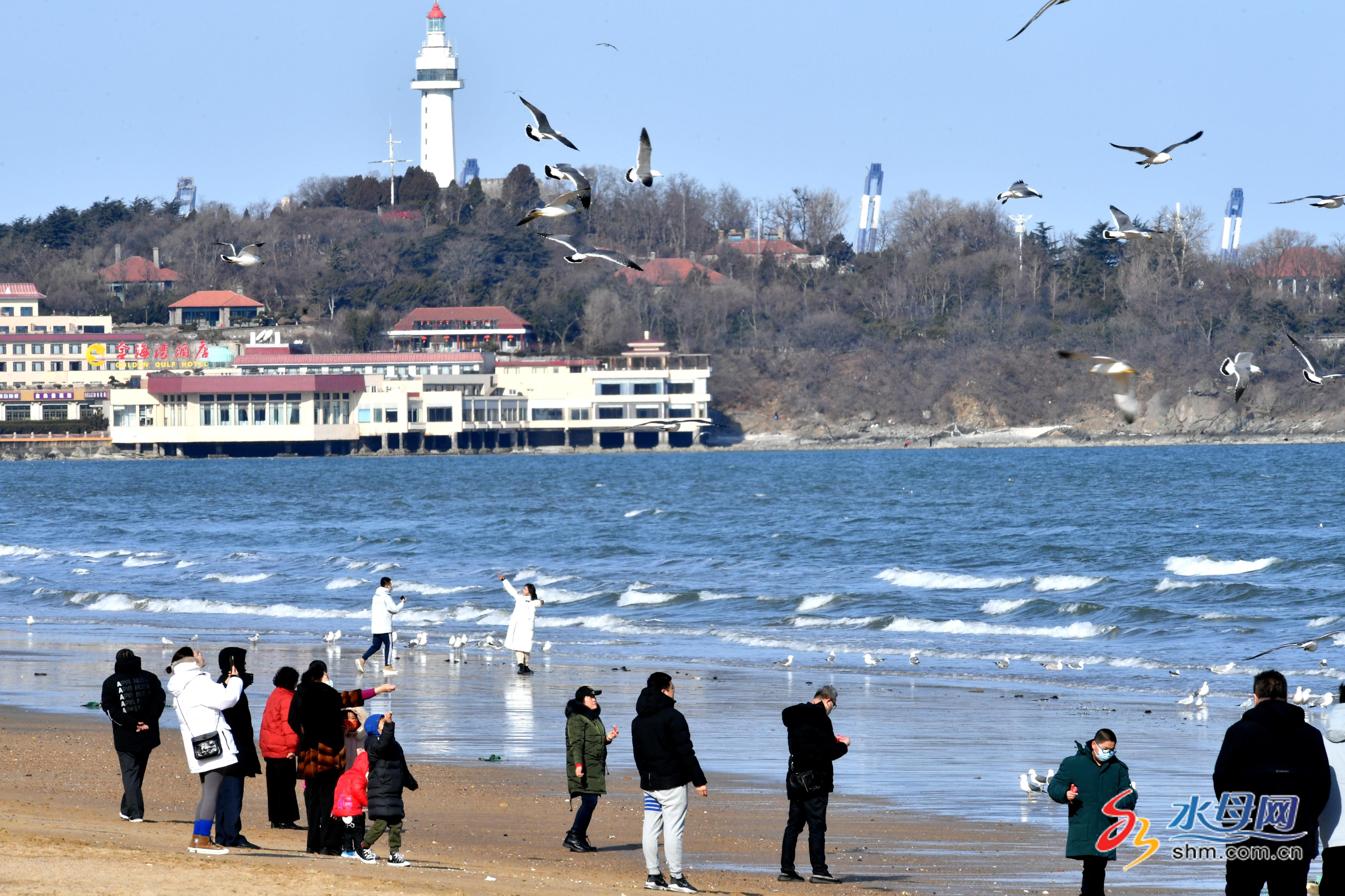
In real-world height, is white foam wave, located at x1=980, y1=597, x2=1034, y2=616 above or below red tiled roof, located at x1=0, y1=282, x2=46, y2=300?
below

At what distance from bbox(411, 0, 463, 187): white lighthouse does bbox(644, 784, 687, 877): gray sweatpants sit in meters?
155

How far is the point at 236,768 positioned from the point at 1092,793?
4.47 metres

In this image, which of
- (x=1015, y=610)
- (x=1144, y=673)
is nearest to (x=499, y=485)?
(x=1015, y=610)

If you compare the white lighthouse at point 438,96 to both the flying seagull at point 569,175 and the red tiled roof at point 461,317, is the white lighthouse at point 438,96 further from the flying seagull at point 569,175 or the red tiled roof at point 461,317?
the flying seagull at point 569,175

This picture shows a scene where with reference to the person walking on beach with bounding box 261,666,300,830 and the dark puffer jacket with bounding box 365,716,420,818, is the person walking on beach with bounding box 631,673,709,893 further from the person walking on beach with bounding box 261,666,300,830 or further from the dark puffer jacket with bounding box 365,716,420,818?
the person walking on beach with bounding box 261,666,300,830

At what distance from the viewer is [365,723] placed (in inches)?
334

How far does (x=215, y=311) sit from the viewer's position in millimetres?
148875

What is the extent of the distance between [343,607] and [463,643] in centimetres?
778

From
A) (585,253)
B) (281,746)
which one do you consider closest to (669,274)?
(585,253)

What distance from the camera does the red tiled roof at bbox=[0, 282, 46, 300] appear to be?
140m

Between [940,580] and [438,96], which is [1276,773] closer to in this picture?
[940,580]

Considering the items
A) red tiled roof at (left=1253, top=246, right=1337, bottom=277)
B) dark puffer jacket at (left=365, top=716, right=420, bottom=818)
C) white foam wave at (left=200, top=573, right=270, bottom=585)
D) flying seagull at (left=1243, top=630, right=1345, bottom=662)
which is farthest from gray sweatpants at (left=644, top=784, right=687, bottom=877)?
red tiled roof at (left=1253, top=246, right=1337, bottom=277)

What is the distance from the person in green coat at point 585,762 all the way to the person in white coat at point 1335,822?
4.05 meters

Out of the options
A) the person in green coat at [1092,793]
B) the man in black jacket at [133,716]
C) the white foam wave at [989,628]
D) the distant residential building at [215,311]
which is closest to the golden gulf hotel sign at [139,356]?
the distant residential building at [215,311]
